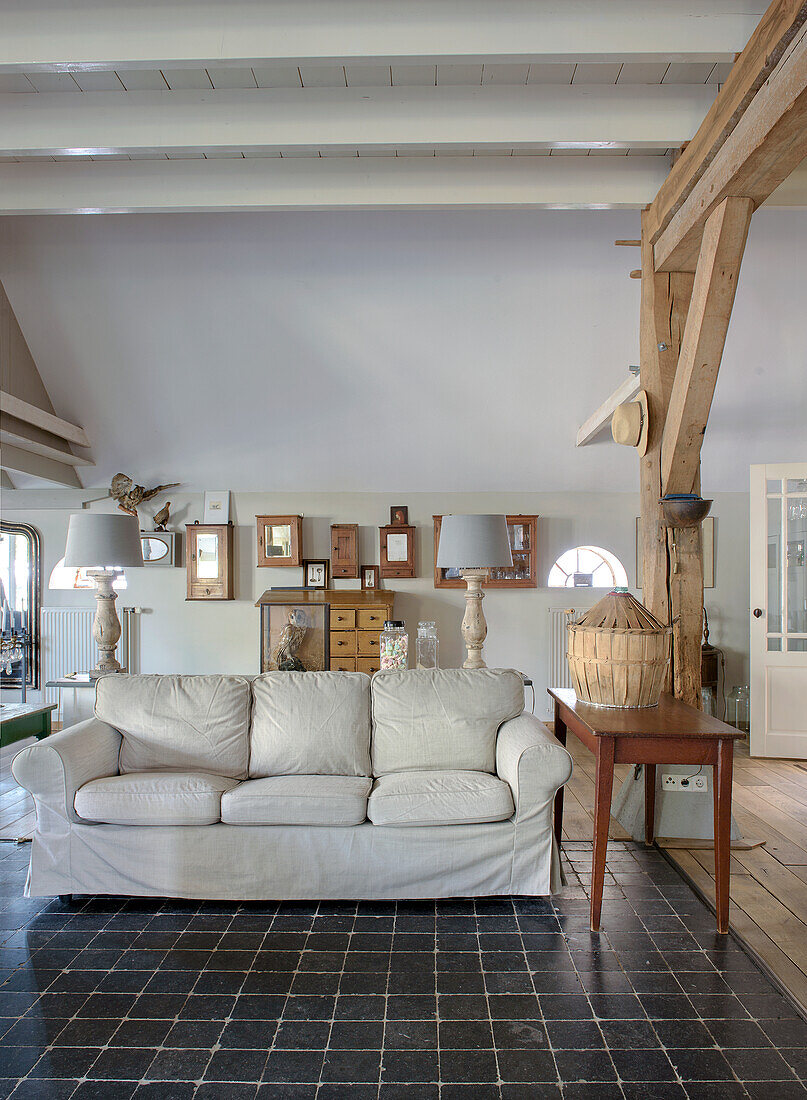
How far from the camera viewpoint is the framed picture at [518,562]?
6.31 m

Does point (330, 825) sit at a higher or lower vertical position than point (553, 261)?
lower

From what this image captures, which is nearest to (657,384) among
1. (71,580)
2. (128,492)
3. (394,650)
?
(394,650)

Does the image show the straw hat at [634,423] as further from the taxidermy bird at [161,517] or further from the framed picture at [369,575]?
the taxidermy bird at [161,517]

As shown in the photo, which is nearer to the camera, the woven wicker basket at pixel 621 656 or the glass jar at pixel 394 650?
the woven wicker basket at pixel 621 656

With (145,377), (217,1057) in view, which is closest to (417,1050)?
(217,1057)

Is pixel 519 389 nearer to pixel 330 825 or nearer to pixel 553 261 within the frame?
pixel 553 261

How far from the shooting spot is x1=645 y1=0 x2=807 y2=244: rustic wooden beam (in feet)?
7.52

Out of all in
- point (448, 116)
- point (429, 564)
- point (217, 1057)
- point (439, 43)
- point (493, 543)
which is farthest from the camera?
point (429, 564)

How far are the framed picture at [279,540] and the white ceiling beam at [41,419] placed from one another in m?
1.57

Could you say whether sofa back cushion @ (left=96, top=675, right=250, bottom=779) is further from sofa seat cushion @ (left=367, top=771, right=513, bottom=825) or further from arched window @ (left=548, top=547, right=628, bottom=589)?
arched window @ (left=548, top=547, right=628, bottom=589)

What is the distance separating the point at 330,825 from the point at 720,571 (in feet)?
15.6

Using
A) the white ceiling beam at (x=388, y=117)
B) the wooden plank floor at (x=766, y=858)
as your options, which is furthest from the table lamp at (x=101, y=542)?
the wooden plank floor at (x=766, y=858)

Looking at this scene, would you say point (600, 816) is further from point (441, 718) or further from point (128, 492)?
point (128, 492)

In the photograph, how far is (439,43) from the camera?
2.66 meters
